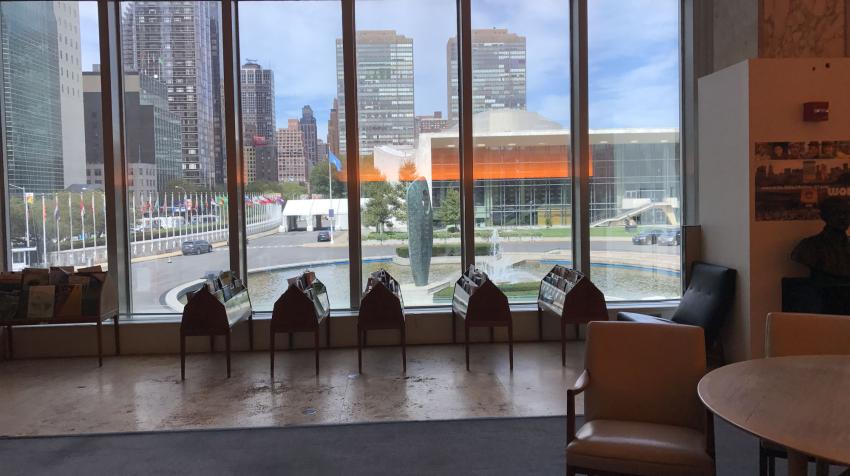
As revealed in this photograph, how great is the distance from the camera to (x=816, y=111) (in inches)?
186

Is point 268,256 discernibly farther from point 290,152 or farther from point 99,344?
point 99,344

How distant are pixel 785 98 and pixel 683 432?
3412 mm

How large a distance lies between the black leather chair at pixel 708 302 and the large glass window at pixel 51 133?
5.79 m

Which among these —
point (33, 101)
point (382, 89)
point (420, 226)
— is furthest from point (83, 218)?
point (420, 226)

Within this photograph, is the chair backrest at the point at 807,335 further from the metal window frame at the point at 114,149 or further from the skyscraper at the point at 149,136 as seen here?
the metal window frame at the point at 114,149

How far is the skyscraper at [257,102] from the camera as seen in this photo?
6609mm

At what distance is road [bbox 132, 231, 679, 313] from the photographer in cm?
662

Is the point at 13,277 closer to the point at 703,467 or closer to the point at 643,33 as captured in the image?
the point at 703,467

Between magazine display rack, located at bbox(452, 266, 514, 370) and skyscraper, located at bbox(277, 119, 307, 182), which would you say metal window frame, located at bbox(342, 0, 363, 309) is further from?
magazine display rack, located at bbox(452, 266, 514, 370)

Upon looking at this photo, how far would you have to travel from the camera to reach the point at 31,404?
185 inches

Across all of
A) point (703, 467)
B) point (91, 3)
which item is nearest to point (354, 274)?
point (91, 3)

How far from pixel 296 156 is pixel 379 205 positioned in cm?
110

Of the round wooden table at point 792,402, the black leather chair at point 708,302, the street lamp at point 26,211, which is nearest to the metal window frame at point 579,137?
the black leather chair at point 708,302

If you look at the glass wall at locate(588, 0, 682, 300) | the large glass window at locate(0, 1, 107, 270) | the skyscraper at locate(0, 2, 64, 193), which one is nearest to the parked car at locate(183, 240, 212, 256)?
the large glass window at locate(0, 1, 107, 270)
